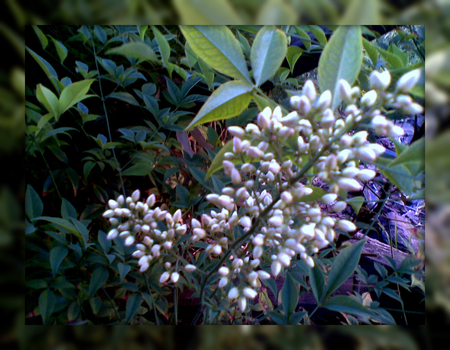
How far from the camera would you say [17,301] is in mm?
362

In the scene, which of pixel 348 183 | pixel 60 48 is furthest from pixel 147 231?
pixel 60 48

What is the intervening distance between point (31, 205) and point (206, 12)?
372 millimetres

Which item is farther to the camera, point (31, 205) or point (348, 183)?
point (31, 205)

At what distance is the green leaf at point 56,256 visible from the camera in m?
0.40

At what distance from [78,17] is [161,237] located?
0.32 m

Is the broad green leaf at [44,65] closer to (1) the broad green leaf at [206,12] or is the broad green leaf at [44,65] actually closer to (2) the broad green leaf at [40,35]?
(2) the broad green leaf at [40,35]

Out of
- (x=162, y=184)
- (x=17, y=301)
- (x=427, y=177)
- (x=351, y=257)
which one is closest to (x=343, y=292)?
(x=351, y=257)

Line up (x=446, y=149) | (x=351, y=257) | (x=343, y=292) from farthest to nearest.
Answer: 1. (x=343, y=292)
2. (x=351, y=257)
3. (x=446, y=149)

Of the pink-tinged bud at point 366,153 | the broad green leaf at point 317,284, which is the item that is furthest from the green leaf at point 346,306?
the pink-tinged bud at point 366,153

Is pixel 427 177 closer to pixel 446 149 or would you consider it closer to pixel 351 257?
pixel 446 149

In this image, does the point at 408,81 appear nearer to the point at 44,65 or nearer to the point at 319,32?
the point at 319,32

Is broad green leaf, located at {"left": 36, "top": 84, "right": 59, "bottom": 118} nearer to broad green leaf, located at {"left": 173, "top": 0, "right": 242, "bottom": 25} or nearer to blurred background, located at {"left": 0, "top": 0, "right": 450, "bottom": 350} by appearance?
blurred background, located at {"left": 0, "top": 0, "right": 450, "bottom": 350}

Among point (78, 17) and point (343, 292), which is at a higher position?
point (78, 17)

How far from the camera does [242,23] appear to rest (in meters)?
0.34
